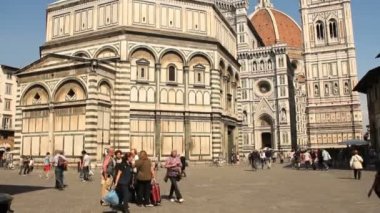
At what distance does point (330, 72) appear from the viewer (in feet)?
230

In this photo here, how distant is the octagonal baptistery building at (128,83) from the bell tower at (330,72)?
132 feet

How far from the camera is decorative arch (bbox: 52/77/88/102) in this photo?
81.0ft

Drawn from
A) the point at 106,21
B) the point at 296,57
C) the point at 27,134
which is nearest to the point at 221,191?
the point at 27,134

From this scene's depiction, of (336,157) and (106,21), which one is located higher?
(106,21)

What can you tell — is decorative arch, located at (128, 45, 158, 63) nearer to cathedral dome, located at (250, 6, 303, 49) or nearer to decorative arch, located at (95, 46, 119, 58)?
decorative arch, located at (95, 46, 119, 58)

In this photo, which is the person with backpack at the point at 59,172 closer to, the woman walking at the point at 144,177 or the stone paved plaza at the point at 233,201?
the stone paved plaza at the point at 233,201

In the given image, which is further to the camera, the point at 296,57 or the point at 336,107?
the point at 296,57

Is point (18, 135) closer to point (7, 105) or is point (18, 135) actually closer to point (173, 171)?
point (173, 171)

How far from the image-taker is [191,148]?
95.0 feet

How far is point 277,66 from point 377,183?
6554cm

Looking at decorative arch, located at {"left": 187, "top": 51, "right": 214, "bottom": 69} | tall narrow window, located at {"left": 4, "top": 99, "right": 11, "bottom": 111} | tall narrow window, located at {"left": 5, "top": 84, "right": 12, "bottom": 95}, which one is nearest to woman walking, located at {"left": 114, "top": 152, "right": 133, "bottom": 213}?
decorative arch, located at {"left": 187, "top": 51, "right": 214, "bottom": 69}

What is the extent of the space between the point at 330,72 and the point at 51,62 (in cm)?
5803

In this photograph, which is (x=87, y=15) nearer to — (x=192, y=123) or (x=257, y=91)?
(x=192, y=123)

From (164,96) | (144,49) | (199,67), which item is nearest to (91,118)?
(164,96)
